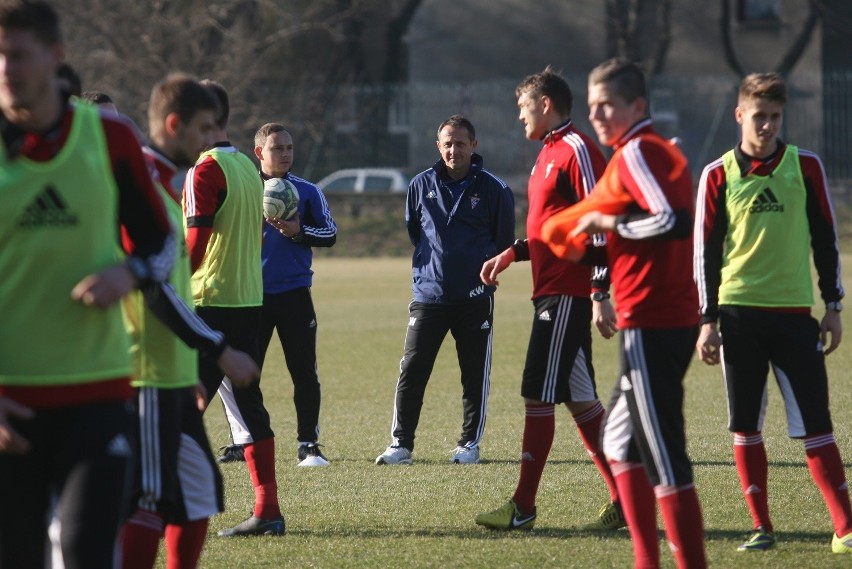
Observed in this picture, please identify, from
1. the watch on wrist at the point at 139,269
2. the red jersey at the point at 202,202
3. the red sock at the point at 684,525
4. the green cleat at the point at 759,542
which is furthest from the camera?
the red jersey at the point at 202,202

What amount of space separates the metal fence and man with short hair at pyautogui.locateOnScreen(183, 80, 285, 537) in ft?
101

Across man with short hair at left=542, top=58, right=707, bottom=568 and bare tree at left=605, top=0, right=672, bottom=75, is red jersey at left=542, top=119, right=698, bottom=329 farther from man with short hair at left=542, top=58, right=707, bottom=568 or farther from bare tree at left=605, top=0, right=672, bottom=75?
bare tree at left=605, top=0, right=672, bottom=75

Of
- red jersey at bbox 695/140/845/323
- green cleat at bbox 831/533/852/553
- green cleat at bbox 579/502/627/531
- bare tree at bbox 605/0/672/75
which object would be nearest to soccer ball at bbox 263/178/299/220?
green cleat at bbox 579/502/627/531

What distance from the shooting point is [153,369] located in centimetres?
467

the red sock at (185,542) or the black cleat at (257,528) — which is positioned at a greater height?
the red sock at (185,542)

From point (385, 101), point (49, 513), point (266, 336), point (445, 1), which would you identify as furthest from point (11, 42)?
→ point (445, 1)

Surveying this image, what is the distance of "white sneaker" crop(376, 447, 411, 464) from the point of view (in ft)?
28.9

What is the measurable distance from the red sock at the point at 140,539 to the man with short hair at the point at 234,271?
1750mm

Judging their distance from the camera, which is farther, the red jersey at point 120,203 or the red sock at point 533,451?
the red sock at point 533,451

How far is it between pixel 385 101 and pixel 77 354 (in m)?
37.0

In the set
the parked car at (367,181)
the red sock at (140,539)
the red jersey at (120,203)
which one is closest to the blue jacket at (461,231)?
the red sock at (140,539)

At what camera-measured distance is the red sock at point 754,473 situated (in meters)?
6.15

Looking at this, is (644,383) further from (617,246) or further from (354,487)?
(354,487)

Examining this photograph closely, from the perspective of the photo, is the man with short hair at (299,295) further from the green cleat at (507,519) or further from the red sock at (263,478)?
the green cleat at (507,519)
